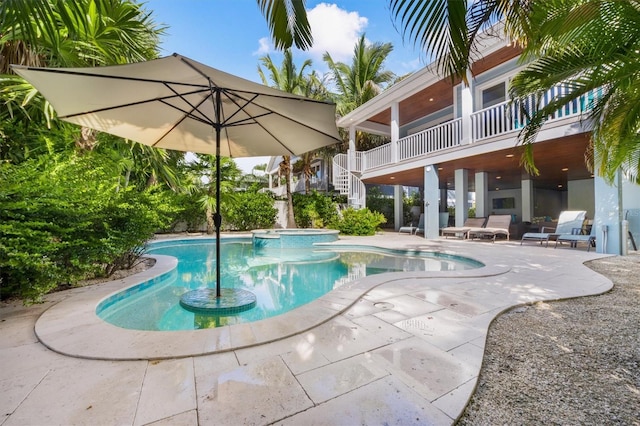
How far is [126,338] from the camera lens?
251 cm

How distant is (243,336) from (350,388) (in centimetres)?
113

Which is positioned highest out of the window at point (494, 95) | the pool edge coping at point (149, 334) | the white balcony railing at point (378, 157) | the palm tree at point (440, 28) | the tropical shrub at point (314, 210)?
the window at point (494, 95)

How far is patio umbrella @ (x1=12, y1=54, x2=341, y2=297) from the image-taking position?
2781 mm

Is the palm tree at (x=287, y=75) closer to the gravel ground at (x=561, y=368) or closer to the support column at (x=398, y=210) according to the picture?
the support column at (x=398, y=210)

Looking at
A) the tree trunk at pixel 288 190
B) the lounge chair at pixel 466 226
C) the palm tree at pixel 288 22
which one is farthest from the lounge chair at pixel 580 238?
the tree trunk at pixel 288 190

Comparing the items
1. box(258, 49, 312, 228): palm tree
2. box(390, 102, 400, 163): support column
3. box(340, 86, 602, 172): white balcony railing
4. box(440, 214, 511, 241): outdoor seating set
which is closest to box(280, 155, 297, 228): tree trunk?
box(258, 49, 312, 228): palm tree

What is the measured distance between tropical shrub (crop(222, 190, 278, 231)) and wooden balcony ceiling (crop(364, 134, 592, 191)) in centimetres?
572

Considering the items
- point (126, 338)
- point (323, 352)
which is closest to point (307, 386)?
point (323, 352)

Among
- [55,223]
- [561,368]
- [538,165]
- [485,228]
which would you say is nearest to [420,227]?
[485,228]

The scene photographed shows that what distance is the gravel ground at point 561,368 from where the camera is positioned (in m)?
1.72

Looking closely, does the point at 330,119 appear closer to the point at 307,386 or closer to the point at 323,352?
the point at 323,352

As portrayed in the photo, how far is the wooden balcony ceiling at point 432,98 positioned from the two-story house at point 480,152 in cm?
4

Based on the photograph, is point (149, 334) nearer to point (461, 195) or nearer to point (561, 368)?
point (561, 368)

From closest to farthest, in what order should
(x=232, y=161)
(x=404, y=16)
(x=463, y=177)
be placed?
1. (x=404, y=16)
2. (x=463, y=177)
3. (x=232, y=161)
